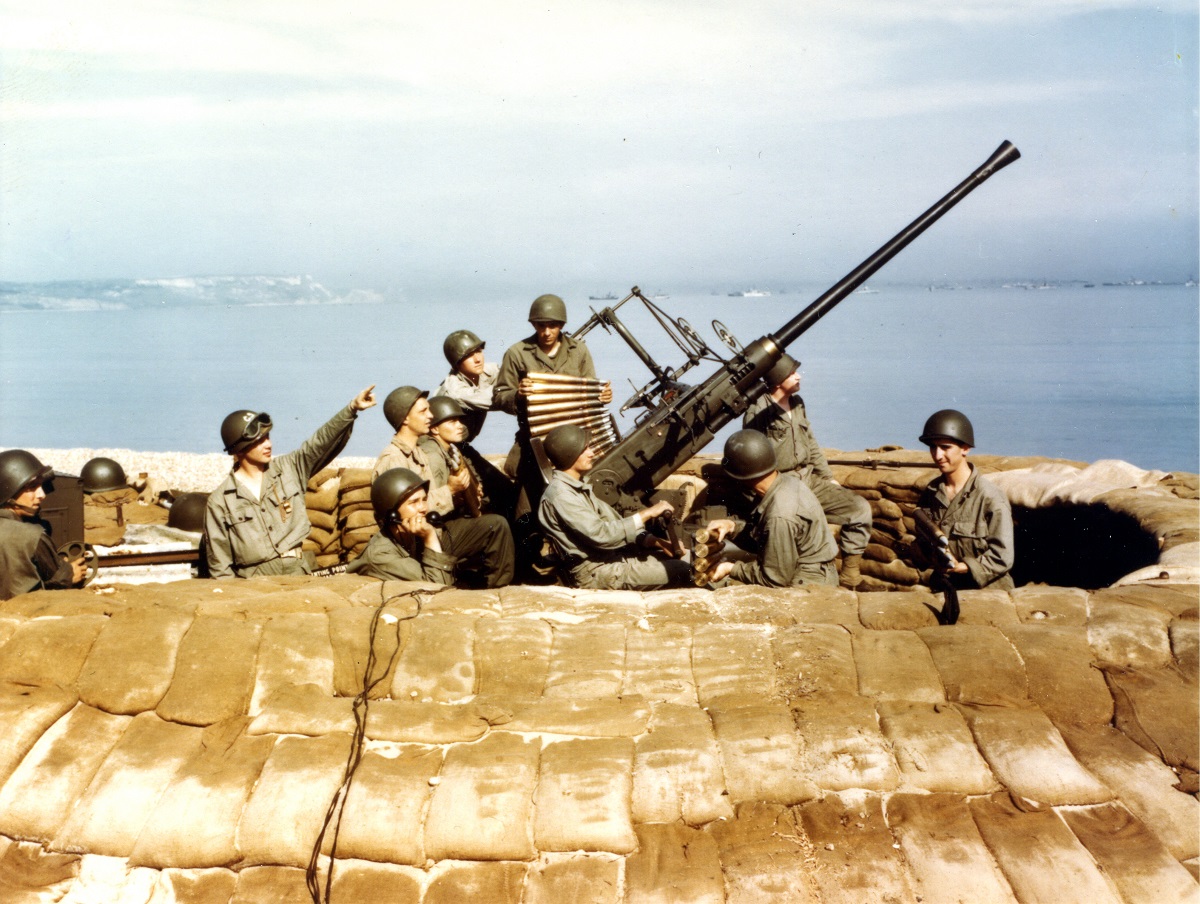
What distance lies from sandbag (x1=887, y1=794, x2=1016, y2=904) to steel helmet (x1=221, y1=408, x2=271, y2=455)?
3936mm

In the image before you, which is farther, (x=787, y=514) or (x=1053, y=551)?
(x=1053, y=551)

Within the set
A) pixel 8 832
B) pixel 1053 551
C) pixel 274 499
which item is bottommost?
pixel 8 832

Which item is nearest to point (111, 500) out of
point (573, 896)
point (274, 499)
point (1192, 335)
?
point (274, 499)

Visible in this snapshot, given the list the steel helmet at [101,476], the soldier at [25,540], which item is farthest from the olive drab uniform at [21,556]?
the steel helmet at [101,476]

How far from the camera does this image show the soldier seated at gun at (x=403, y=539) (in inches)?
230

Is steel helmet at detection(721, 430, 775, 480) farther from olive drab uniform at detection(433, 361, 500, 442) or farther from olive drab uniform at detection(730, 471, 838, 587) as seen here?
olive drab uniform at detection(433, 361, 500, 442)

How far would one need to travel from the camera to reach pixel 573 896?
4031 mm

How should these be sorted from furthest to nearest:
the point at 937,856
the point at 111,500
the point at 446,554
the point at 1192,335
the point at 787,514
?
the point at 1192,335 → the point at 111,500 → the point at 446,554 → the point at 787,514 → the point at 937,856

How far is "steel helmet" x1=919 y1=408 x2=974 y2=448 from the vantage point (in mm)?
6059

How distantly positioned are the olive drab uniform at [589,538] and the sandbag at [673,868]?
6.56ft

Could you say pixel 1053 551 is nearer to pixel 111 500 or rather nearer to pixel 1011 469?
pixel 1011 469

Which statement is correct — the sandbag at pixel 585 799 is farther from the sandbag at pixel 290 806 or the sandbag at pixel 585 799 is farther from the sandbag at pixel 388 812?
the sandbag at pixel 290 806

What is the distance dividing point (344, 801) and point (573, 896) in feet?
3.31

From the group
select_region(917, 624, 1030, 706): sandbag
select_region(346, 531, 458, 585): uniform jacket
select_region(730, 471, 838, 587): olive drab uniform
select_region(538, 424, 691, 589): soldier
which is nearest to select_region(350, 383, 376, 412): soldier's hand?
select_region(346, 531, 458, 585): uniform jacket
